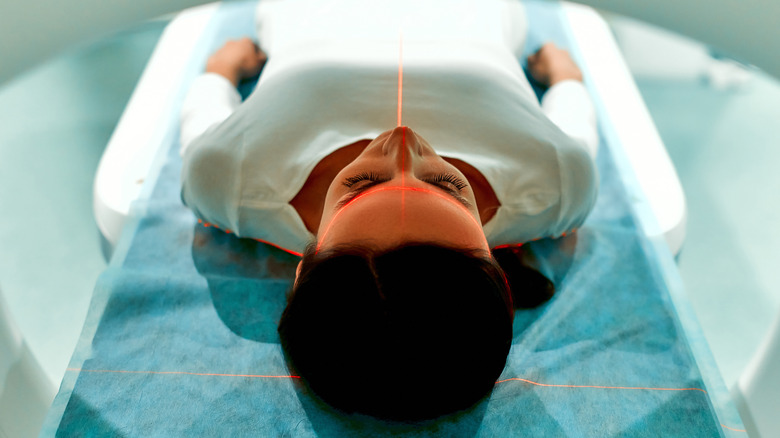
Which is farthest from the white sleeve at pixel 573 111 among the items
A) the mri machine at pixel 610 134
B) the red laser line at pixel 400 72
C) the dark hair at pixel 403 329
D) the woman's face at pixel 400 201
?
the dark hair at pixel 403 329

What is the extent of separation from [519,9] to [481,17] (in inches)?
6.7

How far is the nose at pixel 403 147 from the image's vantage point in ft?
2.56

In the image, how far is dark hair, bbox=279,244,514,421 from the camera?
0.66 meters

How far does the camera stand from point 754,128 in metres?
1.92

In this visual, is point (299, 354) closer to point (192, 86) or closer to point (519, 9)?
point (192, 86)

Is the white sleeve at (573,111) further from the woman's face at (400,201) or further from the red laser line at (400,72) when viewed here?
the woman's face at (400,201)

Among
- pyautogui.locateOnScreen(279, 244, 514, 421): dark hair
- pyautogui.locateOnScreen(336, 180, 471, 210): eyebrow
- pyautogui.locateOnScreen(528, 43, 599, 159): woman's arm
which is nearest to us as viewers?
pyautogui.locateOnScreen(279, 244, 514, 421): dark hair

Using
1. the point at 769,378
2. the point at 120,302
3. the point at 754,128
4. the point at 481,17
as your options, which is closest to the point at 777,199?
the point at 754,128

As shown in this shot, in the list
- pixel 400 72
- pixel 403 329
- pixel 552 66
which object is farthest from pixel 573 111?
pixel 403 329

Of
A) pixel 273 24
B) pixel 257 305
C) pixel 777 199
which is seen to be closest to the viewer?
pixel 257 305

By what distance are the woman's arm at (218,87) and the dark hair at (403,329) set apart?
0.56 meters

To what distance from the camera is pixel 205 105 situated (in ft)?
3.96

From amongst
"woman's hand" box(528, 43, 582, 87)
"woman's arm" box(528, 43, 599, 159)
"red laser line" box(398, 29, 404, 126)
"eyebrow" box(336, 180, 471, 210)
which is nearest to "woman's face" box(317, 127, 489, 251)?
"eyebrow" box(336, 180, 471, 210)

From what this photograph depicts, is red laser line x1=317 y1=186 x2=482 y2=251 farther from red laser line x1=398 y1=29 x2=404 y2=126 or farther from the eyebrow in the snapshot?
red laser line x1=398 y1=29 x2=404 y2=126
